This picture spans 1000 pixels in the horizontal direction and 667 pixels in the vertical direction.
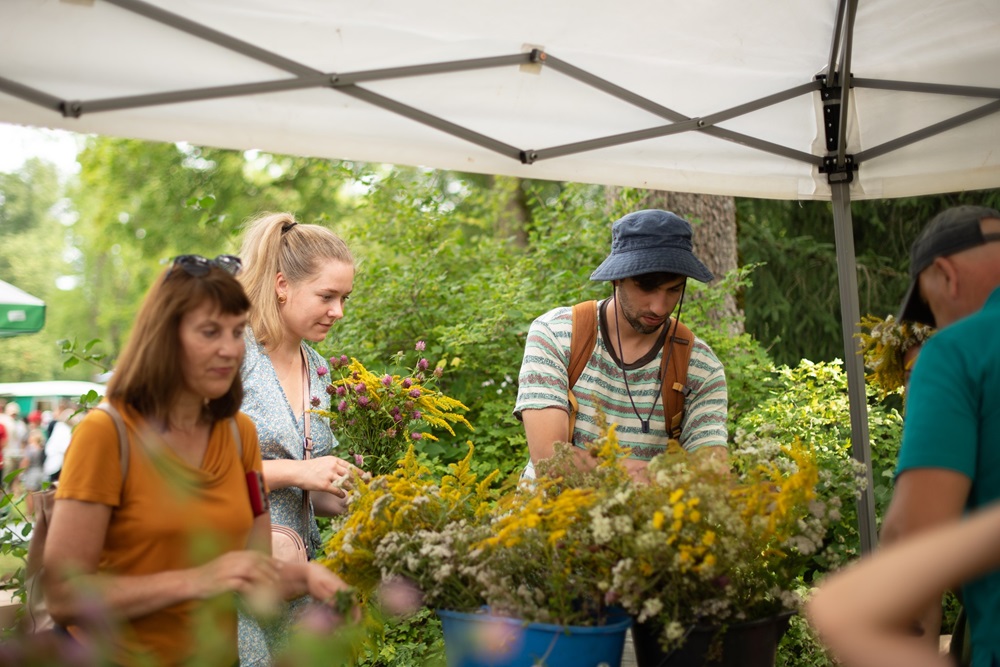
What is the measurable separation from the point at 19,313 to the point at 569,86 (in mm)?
5328

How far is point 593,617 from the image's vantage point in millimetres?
1822

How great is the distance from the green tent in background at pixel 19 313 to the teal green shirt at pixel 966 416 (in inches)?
264

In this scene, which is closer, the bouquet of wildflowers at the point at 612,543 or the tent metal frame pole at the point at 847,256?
the bouquet of wildflowers at the point at 612,543

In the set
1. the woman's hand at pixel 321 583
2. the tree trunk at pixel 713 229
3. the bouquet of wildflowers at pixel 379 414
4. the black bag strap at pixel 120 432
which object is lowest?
the woman's hand at pixel 321 583

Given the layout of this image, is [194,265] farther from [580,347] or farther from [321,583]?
[580,347]

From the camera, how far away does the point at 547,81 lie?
3.15 metres

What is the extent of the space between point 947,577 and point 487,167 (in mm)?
2830

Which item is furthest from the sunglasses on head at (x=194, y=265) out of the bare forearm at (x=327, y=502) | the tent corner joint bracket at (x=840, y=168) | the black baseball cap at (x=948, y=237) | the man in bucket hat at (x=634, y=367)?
the tent corner joint bracket at (x=840, y=168)

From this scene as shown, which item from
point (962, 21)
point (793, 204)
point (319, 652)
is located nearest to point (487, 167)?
point (962, 21)

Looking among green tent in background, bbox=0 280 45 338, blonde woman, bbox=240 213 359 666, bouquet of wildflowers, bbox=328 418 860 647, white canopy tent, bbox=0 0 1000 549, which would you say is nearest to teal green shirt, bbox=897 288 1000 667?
bouquet of wildflowers, bbox=328 418 860 647

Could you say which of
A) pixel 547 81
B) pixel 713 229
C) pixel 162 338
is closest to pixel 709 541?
pixel 162 338

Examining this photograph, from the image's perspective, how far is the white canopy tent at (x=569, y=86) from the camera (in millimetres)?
2572

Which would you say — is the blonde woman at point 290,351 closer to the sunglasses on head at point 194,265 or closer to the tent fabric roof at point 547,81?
the tent fabric roof at point 547,81

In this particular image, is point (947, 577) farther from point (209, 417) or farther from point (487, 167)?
point (487, 167)
